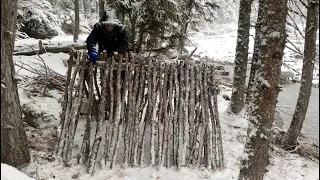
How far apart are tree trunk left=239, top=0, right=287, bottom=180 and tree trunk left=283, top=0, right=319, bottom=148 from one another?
7.79ft

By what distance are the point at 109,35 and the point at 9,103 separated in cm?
230

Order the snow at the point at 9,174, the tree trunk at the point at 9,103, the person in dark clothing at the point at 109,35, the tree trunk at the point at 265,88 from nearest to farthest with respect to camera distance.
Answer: the snow at the point at 9,174 → the tree trunk at the point at 265,88 → the tree trunk at the point at 9,103 → the person in dark clothing at the point at 109,35

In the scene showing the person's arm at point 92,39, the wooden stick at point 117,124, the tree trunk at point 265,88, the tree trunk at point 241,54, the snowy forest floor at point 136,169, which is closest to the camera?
the tree trunk at point 265,88

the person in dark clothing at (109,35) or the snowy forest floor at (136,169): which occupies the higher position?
the person in dark clothing at (109,35)

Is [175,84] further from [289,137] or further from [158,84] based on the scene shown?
[289,137]

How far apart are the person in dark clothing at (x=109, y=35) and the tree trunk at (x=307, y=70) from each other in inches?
122

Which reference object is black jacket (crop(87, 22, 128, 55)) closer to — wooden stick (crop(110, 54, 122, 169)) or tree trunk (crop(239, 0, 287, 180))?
wooden stick (crop(110, 54, 122, 169))

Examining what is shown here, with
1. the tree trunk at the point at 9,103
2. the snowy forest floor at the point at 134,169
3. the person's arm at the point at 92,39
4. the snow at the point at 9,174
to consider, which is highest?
the person's arm at the point at 92,39

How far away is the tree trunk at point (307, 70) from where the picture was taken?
16.7 ft

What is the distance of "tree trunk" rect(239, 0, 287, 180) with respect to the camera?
9.75 feet

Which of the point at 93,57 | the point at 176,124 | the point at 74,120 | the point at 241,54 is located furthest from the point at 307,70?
the point at 74,120

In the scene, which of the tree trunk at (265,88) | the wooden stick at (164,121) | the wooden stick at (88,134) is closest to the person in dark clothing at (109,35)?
the wooden stick at (88,134)

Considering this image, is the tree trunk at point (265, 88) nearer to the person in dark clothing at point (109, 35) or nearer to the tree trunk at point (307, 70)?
the tree trunk at point (307, 70)

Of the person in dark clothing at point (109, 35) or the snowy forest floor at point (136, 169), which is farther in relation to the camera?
the person in dark clothing at point (109, 35)
